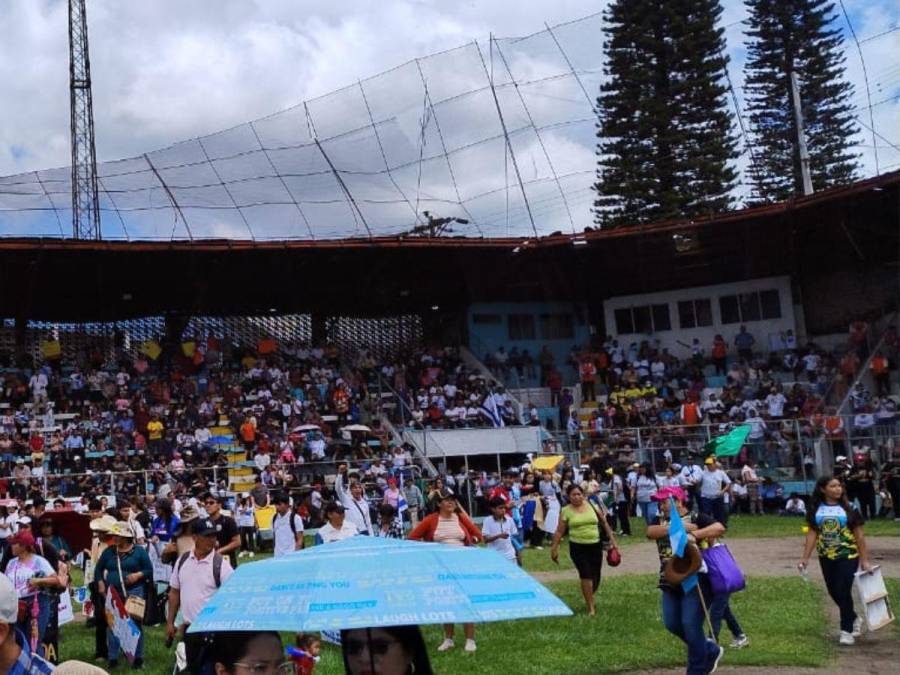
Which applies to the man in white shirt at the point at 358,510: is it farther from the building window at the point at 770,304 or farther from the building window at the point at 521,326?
the building window at the point at 770,304

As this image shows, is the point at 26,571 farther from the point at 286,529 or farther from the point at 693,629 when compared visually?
the point at 693,629

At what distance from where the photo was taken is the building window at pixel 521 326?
129 feet

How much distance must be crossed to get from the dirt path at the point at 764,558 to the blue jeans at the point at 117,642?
6.75m

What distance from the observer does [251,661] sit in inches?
164

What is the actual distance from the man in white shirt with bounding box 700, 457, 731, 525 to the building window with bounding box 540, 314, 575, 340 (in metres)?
18.2

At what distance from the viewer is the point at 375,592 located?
3.66 m

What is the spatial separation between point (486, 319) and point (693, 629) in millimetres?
30836

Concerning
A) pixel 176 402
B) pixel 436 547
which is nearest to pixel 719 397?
pixel 176 402

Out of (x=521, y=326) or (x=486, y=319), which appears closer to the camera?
(x=486, y=319)

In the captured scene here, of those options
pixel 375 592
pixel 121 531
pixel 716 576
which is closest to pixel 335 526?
pixel 121 531

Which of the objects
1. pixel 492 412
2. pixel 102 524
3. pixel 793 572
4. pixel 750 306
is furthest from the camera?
pixel 750 306

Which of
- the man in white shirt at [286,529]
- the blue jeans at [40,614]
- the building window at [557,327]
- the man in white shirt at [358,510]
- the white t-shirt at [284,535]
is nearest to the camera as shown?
the blue jeans at [40,614]

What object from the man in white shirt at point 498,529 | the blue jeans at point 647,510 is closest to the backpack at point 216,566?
the man in white shirt at point 498,529

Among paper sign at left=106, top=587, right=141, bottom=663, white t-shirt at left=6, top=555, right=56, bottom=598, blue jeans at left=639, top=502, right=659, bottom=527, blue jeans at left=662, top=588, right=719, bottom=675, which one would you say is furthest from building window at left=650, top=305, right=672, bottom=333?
white t-shirt at left=6, top=555, right=56, bottom=598
